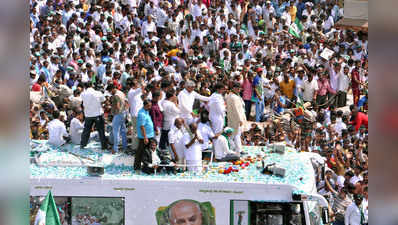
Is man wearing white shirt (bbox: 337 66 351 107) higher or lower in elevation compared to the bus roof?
higher

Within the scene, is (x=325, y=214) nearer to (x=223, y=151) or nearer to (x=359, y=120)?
(x=223, y=151)

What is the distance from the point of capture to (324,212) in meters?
7.59

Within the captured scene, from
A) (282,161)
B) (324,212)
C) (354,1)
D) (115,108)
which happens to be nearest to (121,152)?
(115,108)

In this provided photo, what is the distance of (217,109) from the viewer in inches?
372

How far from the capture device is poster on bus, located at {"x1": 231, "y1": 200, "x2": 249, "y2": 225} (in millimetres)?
7691

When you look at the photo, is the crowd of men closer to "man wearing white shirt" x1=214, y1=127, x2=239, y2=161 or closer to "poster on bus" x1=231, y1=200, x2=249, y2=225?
"man wearing white shirt" x1=214, y1=127, x2=239, y2=161

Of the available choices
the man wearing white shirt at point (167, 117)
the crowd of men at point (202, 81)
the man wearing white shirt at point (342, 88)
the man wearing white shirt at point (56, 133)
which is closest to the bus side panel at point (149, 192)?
the crowd of men at point (202, 81)

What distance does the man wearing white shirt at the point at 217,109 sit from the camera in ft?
30.7

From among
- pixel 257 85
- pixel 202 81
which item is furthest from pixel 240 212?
pixel 257 85

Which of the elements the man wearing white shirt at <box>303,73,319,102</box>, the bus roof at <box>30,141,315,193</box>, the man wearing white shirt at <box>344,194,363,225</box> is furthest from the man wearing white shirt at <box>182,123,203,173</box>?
the man wearing white shirt at <box>303,73,319,102</box>

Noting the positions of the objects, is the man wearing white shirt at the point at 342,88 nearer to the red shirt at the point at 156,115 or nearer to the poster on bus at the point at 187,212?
the red shirt at the point at 156,115

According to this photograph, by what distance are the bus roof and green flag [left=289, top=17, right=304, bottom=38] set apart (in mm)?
9735

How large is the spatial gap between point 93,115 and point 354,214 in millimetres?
4081
